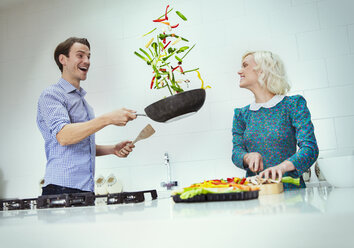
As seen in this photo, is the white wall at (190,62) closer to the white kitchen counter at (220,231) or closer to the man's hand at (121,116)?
the man's hand at (121,116)

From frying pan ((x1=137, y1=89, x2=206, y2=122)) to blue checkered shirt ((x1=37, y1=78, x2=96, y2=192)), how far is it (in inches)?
25.9

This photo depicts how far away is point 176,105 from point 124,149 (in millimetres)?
745

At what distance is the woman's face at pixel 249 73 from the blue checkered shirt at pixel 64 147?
916 mm

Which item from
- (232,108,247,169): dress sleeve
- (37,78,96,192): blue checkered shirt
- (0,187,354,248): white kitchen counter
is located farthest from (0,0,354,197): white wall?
(0,187,354,248): white kitchen counter

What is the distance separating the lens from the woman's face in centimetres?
193

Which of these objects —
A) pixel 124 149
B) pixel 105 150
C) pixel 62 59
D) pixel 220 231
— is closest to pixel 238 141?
pixel 124 149

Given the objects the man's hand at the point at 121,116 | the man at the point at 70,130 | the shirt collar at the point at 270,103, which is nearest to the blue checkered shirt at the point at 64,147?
the man at the point at 70,130

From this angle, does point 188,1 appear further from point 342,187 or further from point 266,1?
point 342,187

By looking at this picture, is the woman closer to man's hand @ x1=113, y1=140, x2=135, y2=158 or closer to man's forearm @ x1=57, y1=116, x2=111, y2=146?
man's hand @ x1=113, y1=140, x2=135, y2=158

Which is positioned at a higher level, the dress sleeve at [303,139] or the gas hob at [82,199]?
the dress sleeve at [303,139]

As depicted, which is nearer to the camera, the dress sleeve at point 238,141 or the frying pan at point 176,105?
the frying pan at point 176,105

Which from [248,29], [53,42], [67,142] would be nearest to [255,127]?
[67,142]

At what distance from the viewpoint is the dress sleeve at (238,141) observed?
164cm

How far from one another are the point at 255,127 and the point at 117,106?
4.55 ft
